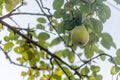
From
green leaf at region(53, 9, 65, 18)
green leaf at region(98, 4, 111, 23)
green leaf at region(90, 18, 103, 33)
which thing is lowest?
green leaf at region(53, 9, 65, 18)

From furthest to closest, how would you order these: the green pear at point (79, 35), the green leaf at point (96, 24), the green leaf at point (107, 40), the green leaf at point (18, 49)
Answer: the green leaf at point (18, 49) → the green leaf at point (107, 40) → the green leaf at point (96, 24) → the green pear at point (79, 35)

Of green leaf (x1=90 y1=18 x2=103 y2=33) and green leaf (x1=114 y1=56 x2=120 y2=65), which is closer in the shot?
green leaf (x1=90 y1=18 x2=103 y2=33)

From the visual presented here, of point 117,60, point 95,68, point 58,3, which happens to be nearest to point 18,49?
point 95,68

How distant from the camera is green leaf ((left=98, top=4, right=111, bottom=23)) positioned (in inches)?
63.0

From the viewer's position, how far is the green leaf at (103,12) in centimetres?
160

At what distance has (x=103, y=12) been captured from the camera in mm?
1610

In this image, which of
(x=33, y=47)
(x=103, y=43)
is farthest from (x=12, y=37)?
(x=103, y=43)

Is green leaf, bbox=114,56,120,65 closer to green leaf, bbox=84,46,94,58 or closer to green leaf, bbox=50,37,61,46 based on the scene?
green leaf, bbox=84,46,94,58

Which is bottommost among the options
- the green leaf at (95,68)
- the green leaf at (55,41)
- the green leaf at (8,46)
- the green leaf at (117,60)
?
the green leaf at (8,46)

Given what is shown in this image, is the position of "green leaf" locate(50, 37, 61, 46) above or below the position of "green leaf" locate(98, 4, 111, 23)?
below

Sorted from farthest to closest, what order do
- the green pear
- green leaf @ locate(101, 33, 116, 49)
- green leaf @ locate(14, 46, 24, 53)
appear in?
green leaf @ locate(14, 46, 24, 53), green leaf @ locate(101, 33, 116, 49), the green pear

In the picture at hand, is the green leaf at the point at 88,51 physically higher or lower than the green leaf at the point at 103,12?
lower

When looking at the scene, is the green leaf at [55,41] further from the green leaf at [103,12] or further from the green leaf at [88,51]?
the green leaf at [103,12]

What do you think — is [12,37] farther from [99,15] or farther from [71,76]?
[99,15]
